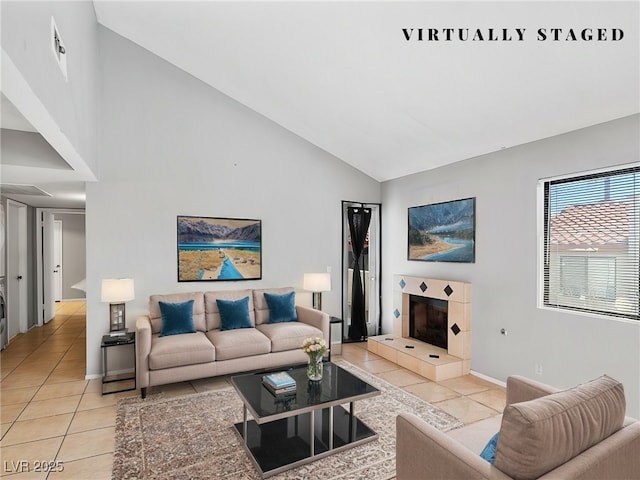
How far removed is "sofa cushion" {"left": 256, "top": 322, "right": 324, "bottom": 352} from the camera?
427 centimetres

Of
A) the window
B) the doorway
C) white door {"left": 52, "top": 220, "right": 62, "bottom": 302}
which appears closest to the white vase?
the window

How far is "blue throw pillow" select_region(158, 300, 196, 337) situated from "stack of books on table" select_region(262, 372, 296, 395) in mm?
1629

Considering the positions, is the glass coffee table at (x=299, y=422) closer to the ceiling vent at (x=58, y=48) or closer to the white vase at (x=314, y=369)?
the white vase at (x=314, y=369)

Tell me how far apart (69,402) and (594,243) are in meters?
5.16

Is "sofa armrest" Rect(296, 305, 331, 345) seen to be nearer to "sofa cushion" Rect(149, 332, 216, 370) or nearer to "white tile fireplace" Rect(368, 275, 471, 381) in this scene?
"white tile fireplace" Rect(368, 275, 471, 381)

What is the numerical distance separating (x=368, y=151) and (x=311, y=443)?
3.85 meters

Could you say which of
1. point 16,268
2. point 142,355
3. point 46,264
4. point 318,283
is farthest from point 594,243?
point 46,264

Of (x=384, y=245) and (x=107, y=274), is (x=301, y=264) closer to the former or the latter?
(x=384, y=245)

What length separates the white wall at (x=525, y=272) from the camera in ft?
10.2

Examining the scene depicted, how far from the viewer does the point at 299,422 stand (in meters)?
3.02

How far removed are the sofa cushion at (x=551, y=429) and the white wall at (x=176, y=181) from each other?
3994 millimetres

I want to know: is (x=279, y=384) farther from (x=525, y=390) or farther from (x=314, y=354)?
(x=525, y=390)

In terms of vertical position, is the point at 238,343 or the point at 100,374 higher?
the point at 238,343

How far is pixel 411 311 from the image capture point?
537 cm
